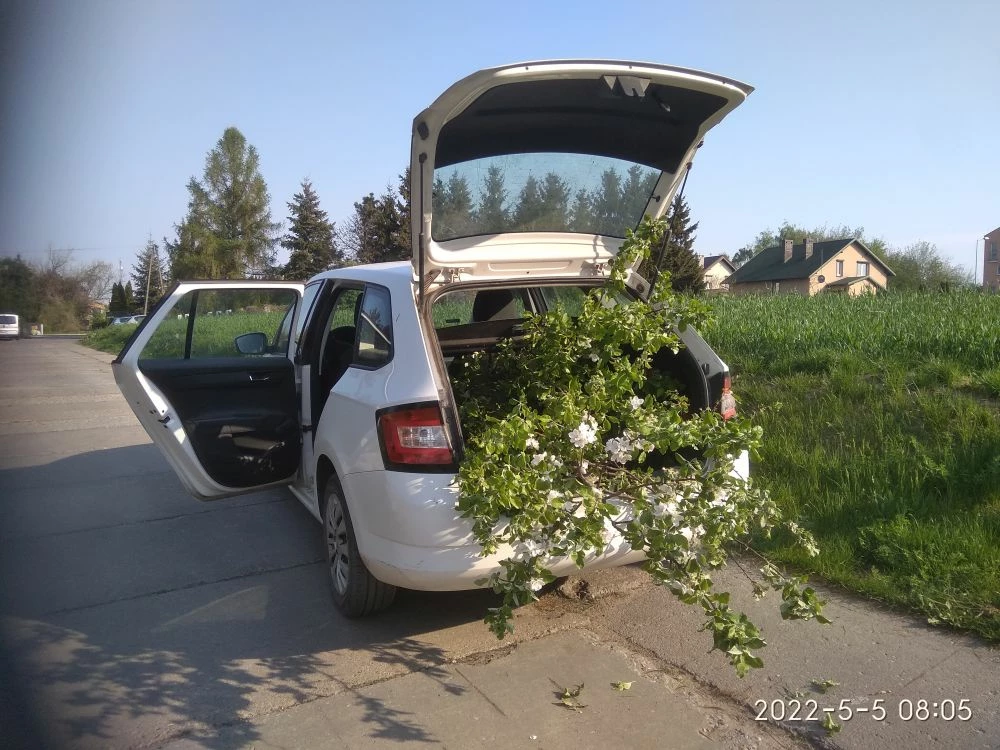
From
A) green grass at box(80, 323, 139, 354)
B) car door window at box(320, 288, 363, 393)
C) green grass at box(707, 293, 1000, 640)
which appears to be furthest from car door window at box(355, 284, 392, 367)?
→ green grass at box(80, 323, 139, 354)

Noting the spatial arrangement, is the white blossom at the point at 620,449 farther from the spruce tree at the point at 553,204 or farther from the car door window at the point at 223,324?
the car door window at the point at 223,324

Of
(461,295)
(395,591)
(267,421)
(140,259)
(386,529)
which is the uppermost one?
(140,259)

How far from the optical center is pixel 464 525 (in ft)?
11.3

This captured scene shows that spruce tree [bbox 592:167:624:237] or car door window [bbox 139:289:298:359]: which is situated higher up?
spruce tree [bbox 592:167:624:237]

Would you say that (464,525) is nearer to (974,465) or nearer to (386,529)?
(386,529)

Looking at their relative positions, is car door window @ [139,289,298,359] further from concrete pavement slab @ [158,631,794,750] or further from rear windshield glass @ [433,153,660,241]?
concrete pavement slab @ [158,631,794,750]

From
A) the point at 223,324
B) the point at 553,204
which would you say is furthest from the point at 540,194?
the point at 223,324

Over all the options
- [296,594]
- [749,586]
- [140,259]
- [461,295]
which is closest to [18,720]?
[296,594]

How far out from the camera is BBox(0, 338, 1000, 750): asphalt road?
3143 millimetres

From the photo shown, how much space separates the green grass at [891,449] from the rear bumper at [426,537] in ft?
6.38

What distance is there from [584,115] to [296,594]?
3.13 metres

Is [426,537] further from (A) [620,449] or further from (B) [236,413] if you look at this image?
(B) [236,413]

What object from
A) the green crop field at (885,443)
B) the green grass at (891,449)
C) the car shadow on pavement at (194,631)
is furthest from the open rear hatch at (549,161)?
the green grass at (891,449)

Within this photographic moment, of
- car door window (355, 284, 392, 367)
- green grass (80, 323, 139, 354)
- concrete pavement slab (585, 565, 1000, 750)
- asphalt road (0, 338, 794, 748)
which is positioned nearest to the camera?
concrete pavement slab (585, 565, 1000, 750)
